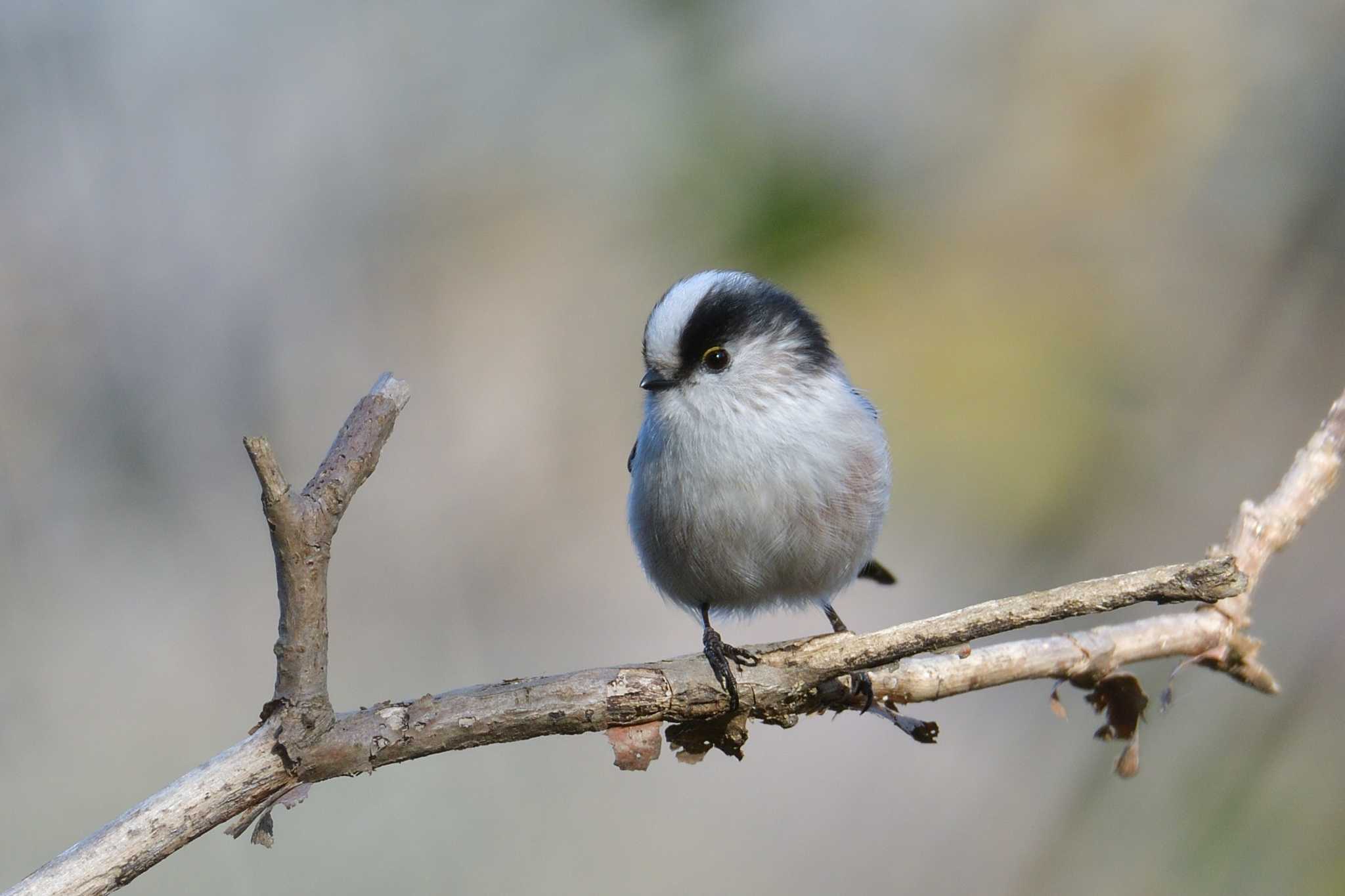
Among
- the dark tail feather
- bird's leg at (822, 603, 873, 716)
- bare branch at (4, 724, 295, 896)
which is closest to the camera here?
bare branch at (4, 724, 295, 896)

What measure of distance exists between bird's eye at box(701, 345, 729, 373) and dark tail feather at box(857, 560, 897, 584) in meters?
0.70

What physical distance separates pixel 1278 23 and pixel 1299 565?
5.54 feet

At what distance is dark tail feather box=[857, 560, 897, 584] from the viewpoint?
266 cm

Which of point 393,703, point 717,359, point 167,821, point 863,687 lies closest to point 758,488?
point 717,359

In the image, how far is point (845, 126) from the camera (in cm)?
316

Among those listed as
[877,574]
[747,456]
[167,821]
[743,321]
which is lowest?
[877,574]

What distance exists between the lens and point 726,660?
5.79 feet

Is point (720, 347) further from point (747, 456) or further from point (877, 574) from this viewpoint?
point (877, 574)

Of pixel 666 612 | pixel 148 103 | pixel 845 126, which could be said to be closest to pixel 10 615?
pixel 148 103

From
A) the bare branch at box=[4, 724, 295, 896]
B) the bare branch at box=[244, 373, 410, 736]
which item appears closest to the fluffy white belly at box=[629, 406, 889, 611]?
the bare branch at box=[244, 373, 410, 736]

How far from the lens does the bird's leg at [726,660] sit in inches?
67.0

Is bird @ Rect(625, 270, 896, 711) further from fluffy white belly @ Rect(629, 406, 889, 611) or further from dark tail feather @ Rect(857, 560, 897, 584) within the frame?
dark tail feather @ Rect(857, 560, 897, 584)

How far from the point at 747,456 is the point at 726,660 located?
516mm

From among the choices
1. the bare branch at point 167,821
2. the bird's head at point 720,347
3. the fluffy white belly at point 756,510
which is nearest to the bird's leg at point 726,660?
the fluffy white belly at point 756,510
